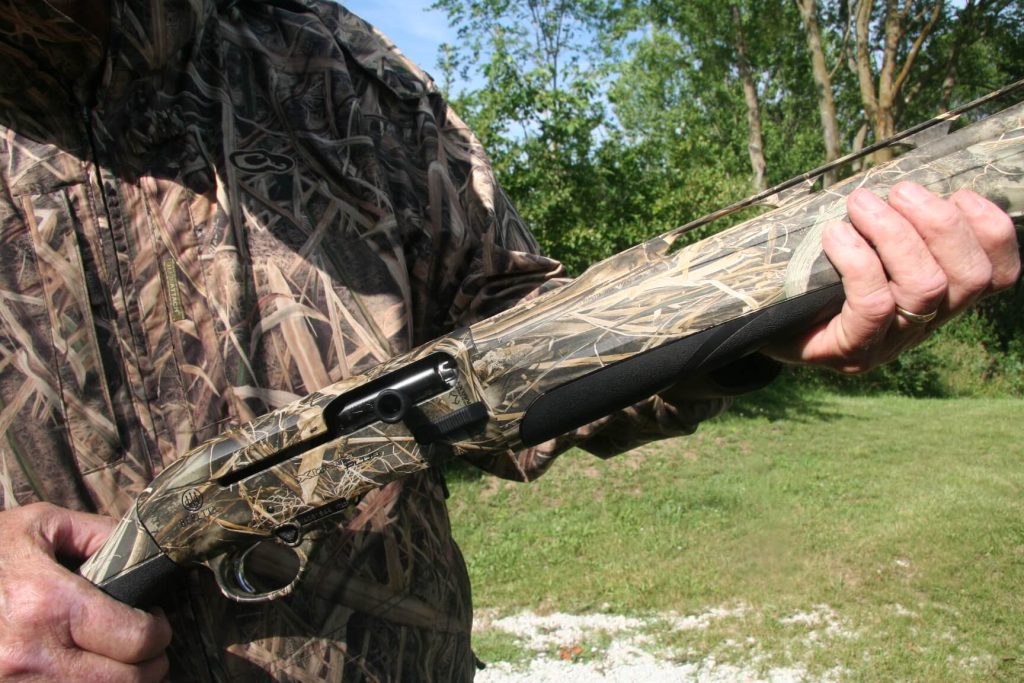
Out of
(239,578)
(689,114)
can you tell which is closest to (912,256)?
(239,578)

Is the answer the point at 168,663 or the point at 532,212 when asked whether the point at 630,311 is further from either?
the point at 532,212

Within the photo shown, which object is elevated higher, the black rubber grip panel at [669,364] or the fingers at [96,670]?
the black rubber grip panel at [669,364]

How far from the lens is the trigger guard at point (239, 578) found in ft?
5.43

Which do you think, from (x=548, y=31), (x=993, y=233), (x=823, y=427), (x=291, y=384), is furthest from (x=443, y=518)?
(x=548, y=31)

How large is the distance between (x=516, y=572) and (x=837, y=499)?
15.0 ft

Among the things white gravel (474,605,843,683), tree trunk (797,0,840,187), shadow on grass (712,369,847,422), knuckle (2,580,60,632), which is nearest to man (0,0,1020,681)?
knuckle (2,580,60,632)

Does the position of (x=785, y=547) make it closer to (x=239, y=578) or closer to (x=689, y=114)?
(x=239, y=578)

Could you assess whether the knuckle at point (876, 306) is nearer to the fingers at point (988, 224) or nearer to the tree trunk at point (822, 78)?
the fingers at point (988, 224)

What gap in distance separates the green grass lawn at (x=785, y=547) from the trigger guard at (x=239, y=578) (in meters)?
4.98

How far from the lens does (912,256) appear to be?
5.12ft

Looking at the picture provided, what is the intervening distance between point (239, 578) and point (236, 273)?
0.66 m

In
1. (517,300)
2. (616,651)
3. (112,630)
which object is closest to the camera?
(112,630)

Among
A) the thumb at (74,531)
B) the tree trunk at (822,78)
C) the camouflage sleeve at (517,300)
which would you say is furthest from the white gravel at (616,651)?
the tree trunk at (822,78)

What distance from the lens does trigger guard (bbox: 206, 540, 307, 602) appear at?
1.66 metres
